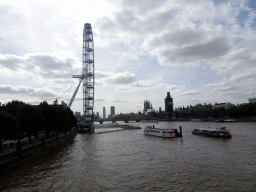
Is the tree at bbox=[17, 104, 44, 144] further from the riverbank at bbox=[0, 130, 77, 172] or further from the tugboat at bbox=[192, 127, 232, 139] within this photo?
the tugboat at bbox=[192, 127, 232, 139]

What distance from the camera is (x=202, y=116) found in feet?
575

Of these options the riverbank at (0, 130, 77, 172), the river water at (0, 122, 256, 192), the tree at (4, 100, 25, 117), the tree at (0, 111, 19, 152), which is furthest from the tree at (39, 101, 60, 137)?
the river water at (0, 122, 256, 192)

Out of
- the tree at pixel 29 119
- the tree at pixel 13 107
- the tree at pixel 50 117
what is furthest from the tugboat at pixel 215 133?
the tree at pixel 13 107

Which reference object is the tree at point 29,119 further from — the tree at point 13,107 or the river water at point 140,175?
the river water at point 140,175

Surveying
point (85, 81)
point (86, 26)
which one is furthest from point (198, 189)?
point (86, 26)

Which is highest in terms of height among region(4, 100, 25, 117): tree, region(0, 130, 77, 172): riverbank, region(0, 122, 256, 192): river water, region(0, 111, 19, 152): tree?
region(4, 100, 25, 117): tree

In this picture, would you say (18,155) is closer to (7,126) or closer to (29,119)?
(7,126)

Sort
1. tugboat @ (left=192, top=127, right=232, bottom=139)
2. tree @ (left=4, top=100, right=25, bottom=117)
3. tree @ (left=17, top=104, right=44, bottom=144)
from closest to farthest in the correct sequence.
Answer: tree @ (left=17, top=104, right=44, bottom=144) → tree @ (left=4, top=100, right=25, bottom=117) → tugboat @ (left=192, top=127, right=232, bottom=139)

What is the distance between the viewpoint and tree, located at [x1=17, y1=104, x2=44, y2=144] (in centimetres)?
3431

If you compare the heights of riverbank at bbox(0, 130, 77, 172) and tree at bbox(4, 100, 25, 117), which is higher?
tree at bbox(4, 100, 25, 117)

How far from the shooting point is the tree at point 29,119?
34.3 m

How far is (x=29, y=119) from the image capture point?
35250mm

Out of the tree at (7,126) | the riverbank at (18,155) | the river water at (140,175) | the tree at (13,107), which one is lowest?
the river water at (140,175)

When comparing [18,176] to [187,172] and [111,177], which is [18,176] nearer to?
[111,177]
